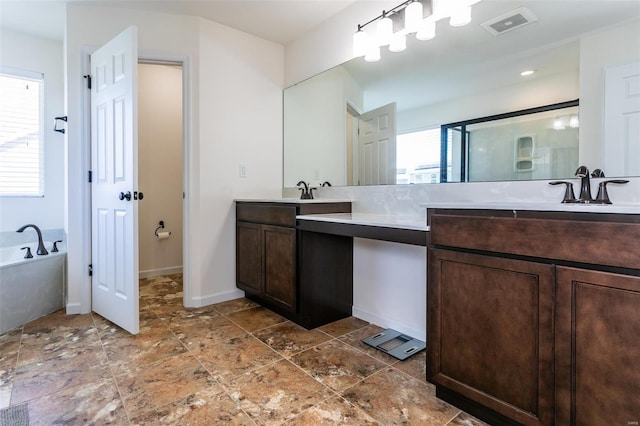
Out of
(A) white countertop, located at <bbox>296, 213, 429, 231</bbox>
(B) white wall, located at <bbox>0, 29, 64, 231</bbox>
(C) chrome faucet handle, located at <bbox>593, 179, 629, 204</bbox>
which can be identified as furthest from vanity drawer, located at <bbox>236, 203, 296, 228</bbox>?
(B) white wall, located at <bbox>0, 29, 64, 231</bbox>

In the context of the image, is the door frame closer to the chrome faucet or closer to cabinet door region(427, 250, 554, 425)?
the chrome faucet

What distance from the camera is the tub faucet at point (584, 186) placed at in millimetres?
1396

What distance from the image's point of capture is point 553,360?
43.9 inches

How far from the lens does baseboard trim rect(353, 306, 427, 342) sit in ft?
6.91

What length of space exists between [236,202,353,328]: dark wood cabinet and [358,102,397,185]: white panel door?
0.33 metres

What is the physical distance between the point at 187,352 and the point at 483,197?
1.92 metres

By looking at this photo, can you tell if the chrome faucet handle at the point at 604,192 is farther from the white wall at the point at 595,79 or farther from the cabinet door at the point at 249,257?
the cabinet door at the point at 249,257

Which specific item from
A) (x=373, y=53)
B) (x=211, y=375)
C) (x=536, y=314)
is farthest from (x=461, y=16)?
(x=211, y=375)

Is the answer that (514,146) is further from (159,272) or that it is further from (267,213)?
(159,272)

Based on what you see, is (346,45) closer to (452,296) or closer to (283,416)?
(452,296)

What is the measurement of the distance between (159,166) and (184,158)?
4.22ft

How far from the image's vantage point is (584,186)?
141 cm

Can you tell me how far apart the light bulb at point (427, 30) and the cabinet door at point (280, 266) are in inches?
58.3

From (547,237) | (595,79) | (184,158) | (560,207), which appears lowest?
(547,237)
